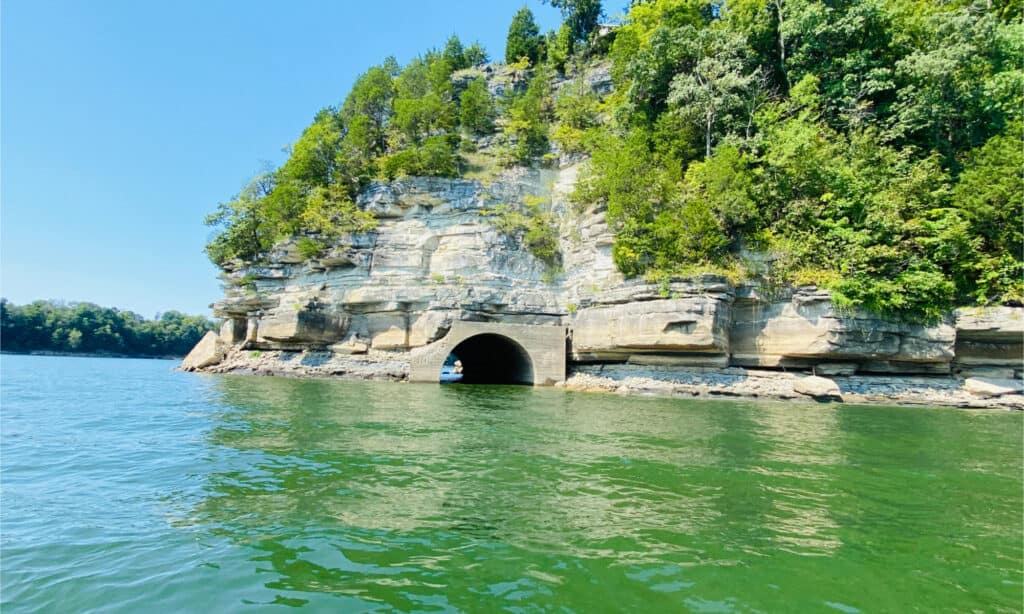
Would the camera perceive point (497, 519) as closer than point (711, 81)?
Yes

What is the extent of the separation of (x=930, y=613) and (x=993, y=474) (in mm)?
6816

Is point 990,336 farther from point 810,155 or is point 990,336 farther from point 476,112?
point 476,112

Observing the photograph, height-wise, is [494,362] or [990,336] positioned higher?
[990,336]

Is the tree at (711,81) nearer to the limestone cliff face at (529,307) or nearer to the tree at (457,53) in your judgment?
the limestone cliff face at (529,307)

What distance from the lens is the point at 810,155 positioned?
2250 centimetres

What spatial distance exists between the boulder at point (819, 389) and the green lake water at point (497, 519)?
810 cm

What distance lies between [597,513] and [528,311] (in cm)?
2345

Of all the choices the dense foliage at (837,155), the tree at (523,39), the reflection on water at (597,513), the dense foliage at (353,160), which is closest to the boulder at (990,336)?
the dense foliage at (837,155)

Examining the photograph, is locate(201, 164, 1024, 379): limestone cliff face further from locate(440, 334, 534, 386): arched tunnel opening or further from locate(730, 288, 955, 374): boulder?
locate(440, 334, 534, 386): arched tunnel opening

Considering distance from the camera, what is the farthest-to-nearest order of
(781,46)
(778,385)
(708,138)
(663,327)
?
(781,46) → (708,138) → (663,327) → (778,385)

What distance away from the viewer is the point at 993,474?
8.20m

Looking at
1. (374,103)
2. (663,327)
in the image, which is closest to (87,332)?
(374,103)

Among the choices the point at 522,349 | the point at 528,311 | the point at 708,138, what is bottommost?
the point at 522,349

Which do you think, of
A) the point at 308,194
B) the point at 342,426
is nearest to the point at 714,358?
the point at 342,426
